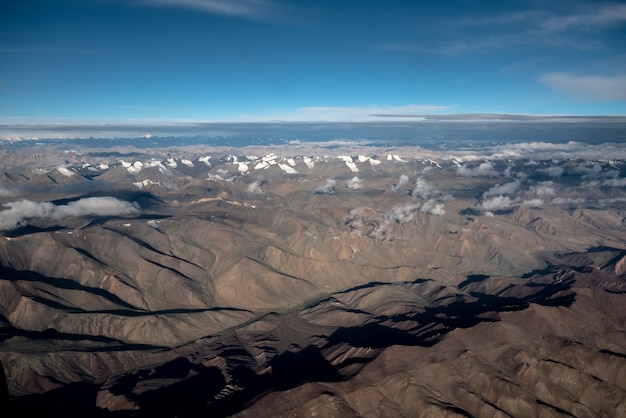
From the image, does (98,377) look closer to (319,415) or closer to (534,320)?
(319,415)

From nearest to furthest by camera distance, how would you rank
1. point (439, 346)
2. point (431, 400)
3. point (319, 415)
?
point (319, 415) → point (431, 400) → point (439, 346)

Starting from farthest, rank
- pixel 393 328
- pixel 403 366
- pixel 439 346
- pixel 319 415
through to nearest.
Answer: pixel 393 328, pixel 439 346, pixel 403 366, pixel 319 415

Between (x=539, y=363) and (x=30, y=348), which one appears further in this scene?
(x=30, y=348)

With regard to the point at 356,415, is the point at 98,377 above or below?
below

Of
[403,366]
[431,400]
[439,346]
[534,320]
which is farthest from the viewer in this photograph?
[534,320]

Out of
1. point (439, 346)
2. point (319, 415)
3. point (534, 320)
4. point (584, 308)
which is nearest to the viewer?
point (319, 415)

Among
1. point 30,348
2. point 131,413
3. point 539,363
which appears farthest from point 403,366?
point 30,348

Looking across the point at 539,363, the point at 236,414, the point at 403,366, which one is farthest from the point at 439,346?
the point at 236,414

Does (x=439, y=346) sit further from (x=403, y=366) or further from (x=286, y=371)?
(x=286, y=371)

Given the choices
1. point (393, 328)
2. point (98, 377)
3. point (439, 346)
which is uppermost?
point (439, 346)
